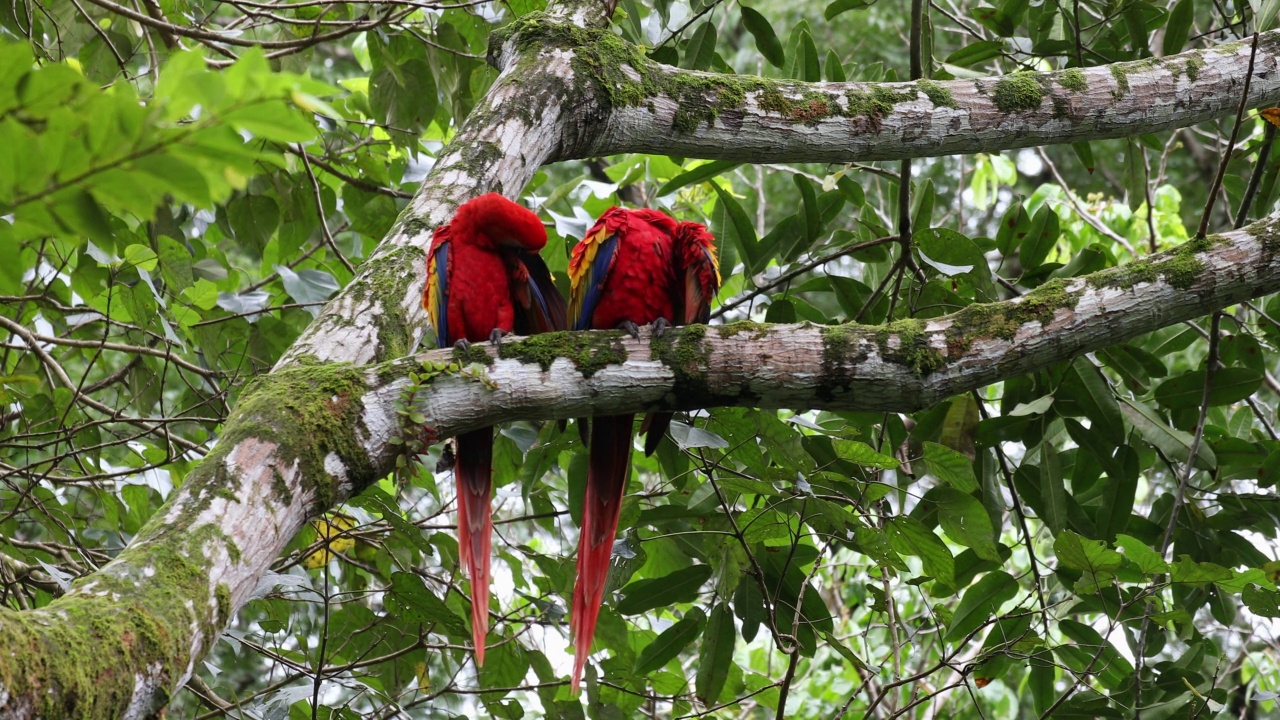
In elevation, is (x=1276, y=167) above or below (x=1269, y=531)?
above

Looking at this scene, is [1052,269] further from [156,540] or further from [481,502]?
[156,540]

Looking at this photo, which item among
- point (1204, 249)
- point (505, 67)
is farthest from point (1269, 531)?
point (505, 67)

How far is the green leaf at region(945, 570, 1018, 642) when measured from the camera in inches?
105

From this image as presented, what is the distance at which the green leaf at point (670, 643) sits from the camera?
284 centimetres

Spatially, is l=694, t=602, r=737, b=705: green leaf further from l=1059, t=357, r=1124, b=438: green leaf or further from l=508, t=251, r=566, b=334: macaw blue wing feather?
l=1059, t=357, r=1124, b=438: green leaf

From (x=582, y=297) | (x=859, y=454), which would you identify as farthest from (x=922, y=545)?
(x=582, y=297)

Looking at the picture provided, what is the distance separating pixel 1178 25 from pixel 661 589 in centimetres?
229

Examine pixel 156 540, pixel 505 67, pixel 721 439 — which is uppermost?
pixel 505 67

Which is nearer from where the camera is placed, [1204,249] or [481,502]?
[1204,249]

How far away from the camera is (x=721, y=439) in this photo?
2.43 meters

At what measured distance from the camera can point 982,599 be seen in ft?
8.81

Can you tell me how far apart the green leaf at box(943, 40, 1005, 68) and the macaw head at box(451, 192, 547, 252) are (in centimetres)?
145

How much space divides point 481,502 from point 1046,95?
175 centimetres

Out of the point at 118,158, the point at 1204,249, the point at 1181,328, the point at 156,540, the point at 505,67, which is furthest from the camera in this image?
the point at 1181,328
